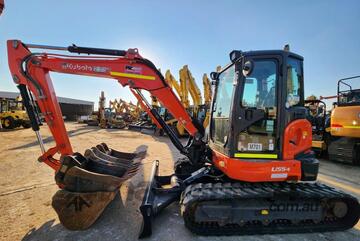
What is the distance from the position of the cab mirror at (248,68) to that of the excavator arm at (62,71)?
132 cm

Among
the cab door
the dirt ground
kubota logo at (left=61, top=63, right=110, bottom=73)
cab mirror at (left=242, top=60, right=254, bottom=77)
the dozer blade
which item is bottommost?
the dirt ground

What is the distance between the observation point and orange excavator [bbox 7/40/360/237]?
9.89ft

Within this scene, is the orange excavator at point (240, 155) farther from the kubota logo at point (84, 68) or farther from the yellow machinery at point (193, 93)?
the yellow machinery at point (193, 93)

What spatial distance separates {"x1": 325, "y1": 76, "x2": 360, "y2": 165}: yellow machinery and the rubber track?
4658mm

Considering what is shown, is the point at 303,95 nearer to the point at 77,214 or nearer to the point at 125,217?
the point at 125,217

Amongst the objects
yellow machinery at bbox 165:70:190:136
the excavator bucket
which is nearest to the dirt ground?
the excavator bucket

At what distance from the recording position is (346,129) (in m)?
6.83

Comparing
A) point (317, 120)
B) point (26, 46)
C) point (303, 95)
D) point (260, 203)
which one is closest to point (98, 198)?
point (260, 203)

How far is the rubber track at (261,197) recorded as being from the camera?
2963mm

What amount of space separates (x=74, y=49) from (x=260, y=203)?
387 centimetres

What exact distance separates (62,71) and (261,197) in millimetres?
3764

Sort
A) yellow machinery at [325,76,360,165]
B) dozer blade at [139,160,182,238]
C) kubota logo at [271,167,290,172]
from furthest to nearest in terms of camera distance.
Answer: yellow machinery at [325,76,360,165] < kubota logo at [271,167,290,172] < dozer blade at [139,160,182,238]

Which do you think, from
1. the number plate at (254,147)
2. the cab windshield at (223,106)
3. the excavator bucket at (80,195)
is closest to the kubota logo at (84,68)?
the excavator bucket at (80,195)

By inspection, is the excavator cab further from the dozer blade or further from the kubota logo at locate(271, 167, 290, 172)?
the dozer blade
